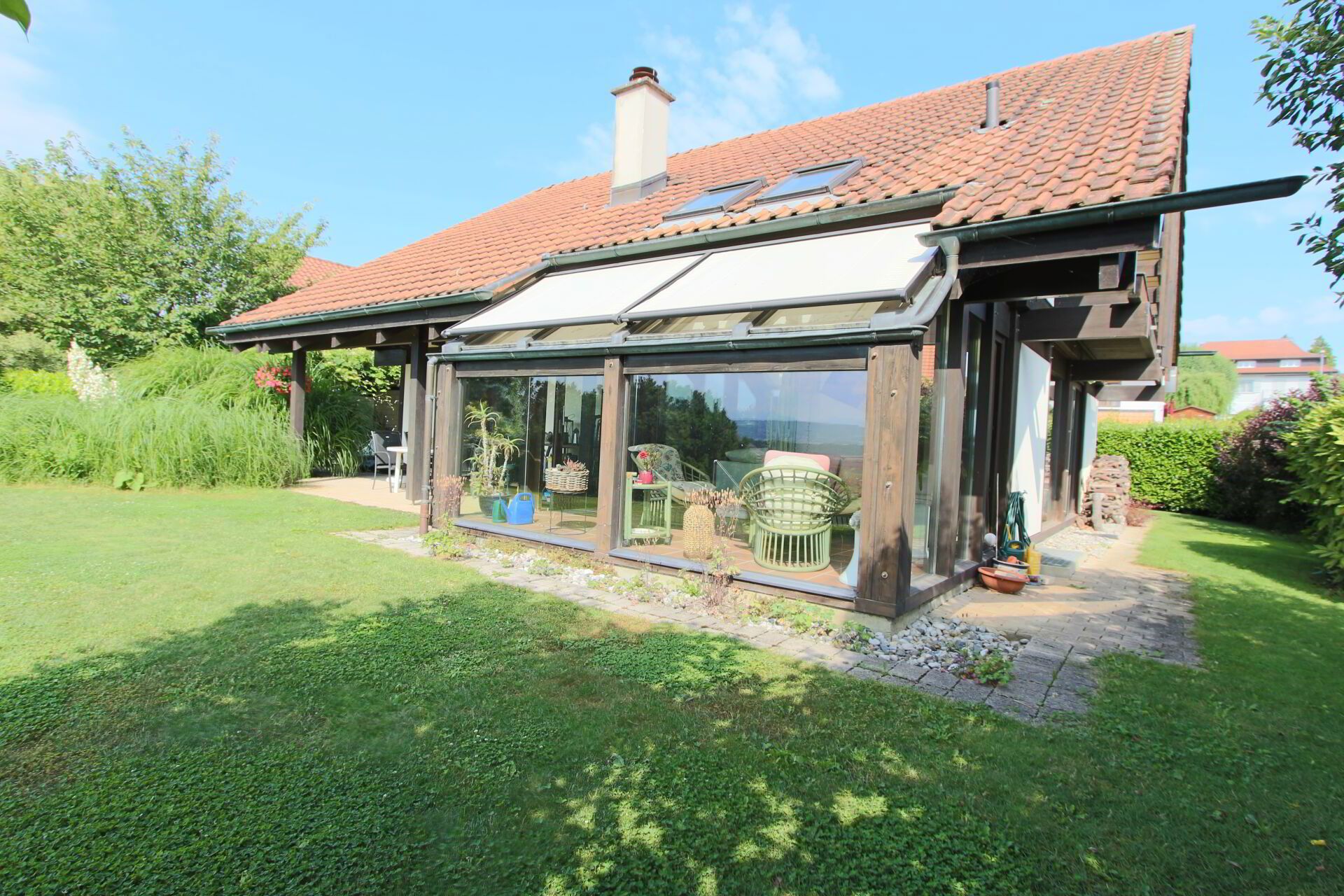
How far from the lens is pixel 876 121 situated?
11469mm

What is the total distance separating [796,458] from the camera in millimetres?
7902

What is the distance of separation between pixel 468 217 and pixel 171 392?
285 inches

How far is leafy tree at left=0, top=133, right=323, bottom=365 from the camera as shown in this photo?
1559cm

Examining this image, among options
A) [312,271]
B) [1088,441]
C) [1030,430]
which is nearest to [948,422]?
[1030,430]

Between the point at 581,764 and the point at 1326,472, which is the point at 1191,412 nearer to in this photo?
the point at 1326,472

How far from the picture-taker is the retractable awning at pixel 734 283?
19.0 feet

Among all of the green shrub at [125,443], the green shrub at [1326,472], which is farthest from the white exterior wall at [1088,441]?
the green shrub at [125,443]

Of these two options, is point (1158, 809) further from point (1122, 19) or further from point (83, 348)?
point (83, 348)

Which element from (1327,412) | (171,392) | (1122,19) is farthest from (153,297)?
(1327,412)

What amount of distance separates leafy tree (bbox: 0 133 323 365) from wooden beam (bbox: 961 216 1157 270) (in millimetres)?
17437

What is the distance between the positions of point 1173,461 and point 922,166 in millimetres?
12292

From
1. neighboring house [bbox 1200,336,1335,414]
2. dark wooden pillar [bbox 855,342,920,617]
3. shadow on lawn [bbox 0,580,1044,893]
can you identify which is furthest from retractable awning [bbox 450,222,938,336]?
neighboring house [bbox 1200,336,1335,414]

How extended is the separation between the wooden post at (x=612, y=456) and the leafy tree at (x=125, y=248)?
47.0ft

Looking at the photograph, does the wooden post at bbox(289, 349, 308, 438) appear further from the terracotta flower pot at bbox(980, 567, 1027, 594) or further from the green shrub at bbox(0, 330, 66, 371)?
the terracotta flower pot at bbox(980, 567, 1027, 594)
